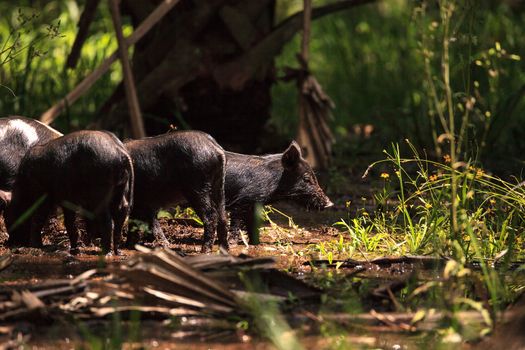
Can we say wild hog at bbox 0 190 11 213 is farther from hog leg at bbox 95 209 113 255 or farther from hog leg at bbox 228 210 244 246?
hog leg at bbox 228 210 244 246

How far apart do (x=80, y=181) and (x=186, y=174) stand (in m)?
0.63

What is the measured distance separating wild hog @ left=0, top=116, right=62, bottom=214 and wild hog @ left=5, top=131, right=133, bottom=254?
32 cm

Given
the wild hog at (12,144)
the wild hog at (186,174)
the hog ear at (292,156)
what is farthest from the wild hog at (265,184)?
the wild hog at (12,144)

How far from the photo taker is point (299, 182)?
22.8 ft

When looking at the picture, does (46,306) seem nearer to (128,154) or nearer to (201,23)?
(128,154)

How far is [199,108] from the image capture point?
920 cm

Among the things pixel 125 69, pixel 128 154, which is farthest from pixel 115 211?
pixel 125 69

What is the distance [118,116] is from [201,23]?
3.36 feet

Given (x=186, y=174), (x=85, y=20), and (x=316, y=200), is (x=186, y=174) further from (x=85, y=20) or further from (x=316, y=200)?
(x=85, y=20)

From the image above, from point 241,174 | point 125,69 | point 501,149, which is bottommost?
point 501,149

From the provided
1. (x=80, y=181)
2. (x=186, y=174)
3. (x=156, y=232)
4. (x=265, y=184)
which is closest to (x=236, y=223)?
(x=265, y=184)

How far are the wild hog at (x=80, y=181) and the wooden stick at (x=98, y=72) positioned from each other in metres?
2.03

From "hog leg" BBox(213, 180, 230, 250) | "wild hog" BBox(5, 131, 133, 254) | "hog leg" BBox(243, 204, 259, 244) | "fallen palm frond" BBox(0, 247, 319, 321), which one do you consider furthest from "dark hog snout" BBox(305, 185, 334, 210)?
"fallen palm frond" BBox(0, 247, 319, 321)

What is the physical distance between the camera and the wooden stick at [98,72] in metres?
8.08
